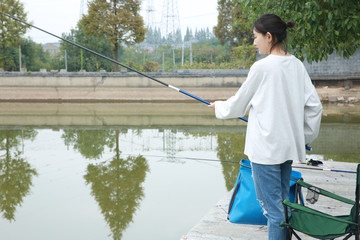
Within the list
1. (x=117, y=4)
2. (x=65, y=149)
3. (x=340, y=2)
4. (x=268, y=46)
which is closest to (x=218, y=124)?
(x=65, y=149)

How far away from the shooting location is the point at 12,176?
7.00 metres

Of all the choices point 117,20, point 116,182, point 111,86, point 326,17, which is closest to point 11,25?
point 117,20

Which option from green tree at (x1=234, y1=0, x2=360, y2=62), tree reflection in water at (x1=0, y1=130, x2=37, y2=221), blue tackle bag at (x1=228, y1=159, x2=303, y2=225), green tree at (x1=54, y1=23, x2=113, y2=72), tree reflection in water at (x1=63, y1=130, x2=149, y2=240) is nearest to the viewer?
blue tackle bag at (x1=228, y1=159, x2=303, y2=225)

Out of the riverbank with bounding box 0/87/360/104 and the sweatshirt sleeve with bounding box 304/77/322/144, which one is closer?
the sweatshirt sleeve with bounding box 304/77/322/144

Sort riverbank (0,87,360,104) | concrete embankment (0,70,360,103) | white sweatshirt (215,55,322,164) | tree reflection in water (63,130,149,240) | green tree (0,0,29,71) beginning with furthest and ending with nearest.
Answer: green tree (0,0,29,71)
concrete embankment (0,70,360,103)
riverbank (0,87,360,104)
tree reflection in water (63,130,149,240)
white sweatshirt (215,55,322,164)

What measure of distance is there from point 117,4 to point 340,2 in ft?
86.4

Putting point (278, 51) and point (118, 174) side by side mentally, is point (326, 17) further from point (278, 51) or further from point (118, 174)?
point (118, 174)

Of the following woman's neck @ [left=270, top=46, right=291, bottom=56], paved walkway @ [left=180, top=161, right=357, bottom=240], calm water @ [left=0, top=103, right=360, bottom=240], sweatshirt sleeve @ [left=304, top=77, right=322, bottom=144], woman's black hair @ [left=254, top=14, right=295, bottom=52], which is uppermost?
woman's black hair @ [left=254, top=14, right=295, bottom=52]

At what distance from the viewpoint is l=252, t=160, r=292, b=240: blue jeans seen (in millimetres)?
2428

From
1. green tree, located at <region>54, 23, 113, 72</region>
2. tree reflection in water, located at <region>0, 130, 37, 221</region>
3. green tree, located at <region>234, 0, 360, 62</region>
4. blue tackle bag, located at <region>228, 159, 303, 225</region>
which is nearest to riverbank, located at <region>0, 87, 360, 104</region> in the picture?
green tree, located at <region>54, 23, 113, 72</region>

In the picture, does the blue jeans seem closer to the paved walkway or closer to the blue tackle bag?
the blue tackle bag

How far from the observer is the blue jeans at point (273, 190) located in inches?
95.6

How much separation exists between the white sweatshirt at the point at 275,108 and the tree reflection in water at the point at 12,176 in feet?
12.0

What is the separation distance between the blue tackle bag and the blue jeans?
0.74 m
